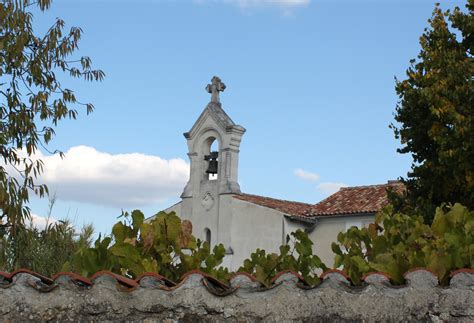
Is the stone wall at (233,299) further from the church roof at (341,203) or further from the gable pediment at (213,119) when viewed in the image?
the church roof at (341,203)

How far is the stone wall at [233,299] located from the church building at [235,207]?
23.6m

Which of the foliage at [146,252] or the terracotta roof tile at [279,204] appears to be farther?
the terracotta roof tile at [279,204]

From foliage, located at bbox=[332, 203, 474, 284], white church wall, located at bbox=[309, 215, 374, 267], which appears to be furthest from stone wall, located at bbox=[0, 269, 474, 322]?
white church wall, located at bbox=[309, 215, 374, 267]

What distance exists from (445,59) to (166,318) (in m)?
14.8

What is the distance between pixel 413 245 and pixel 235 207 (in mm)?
24567

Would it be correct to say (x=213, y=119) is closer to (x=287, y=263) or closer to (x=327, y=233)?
(x=327, y=233)

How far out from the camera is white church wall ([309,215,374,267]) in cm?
3036

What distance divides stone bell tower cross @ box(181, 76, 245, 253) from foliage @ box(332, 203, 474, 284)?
2239cm

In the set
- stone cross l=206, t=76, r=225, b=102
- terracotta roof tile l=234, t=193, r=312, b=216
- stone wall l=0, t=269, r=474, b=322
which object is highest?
stone cross l=206, t=76, r=225, b=102

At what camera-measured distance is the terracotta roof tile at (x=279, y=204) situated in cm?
3058

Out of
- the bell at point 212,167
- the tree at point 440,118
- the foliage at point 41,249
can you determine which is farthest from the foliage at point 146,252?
the bell at point 212,167

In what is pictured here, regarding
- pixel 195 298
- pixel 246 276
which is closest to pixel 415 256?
pixel 246 276

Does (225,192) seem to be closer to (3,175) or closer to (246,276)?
(3,175)

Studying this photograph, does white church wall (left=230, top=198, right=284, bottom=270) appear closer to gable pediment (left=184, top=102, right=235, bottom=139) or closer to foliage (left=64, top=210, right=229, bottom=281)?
gable pediment (left=184, top=102, right=235, bottom=139)
